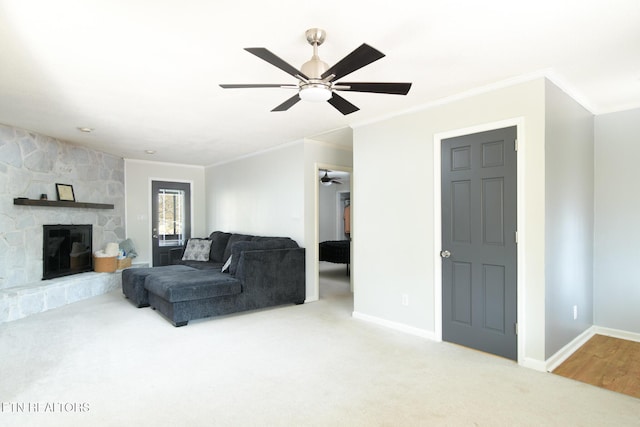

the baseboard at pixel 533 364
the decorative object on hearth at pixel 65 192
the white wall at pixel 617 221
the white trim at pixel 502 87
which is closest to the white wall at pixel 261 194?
the white trim at pixel 502 87

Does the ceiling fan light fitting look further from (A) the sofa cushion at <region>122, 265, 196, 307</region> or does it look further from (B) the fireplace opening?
(B) the fireplace opening

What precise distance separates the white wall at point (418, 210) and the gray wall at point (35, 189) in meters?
4.44

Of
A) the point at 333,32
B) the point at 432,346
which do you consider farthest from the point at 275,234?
the point at 333,32

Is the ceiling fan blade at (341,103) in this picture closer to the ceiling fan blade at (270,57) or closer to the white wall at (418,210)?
the ceiling fan blade at (270,57)

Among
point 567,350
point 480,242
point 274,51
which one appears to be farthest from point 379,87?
point 567,350

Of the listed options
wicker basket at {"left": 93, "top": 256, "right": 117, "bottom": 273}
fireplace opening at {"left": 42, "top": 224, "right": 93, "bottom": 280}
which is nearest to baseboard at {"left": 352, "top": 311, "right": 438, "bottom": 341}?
wicker basket at {"left": 93, "top": 256, "right": 117, "bottom": 273}

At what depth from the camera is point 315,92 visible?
224 centimetres

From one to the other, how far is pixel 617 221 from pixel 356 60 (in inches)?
140

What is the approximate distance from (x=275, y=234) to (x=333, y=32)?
12.8 feet

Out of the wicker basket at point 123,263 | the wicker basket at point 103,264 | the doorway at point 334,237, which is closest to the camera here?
the doorway at point 334,237

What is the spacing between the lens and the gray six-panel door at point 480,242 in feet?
10.0

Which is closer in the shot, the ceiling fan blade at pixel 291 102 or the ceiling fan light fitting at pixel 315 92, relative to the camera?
the ceiling fan light fitting at pixel 315 92

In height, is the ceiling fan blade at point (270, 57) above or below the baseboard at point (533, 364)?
above

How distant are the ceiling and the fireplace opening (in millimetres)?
1918
